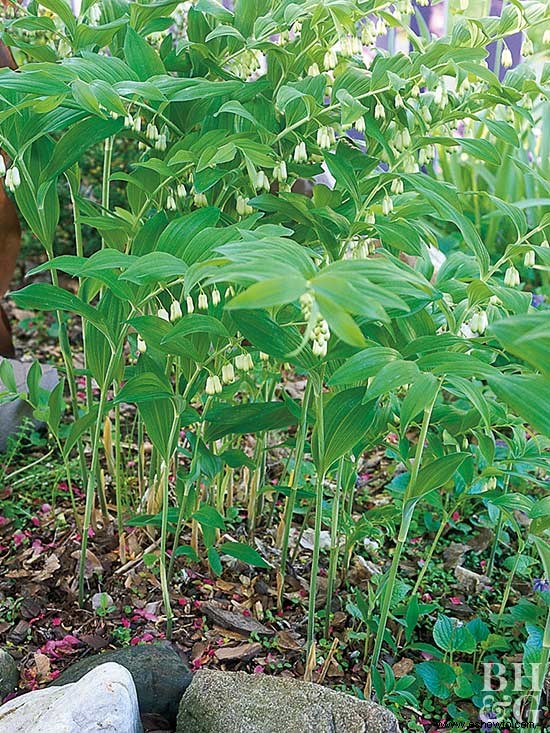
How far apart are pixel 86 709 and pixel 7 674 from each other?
15.1 inches

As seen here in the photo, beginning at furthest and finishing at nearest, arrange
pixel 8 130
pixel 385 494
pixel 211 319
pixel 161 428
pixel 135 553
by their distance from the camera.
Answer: pixel 385 494
pixel 135 553
pixel 161 428
pixel 8 130
pixel 211 319

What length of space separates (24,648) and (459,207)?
4.13 feet

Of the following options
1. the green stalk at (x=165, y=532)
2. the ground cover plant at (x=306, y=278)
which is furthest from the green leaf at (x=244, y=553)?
the green stalk at (x=165, y=532)

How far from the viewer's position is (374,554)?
202 centimetres

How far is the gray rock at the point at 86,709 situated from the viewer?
126 centimetres

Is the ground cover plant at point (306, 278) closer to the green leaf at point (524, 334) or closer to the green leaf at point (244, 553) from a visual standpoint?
the green leaf at point (244, 553)

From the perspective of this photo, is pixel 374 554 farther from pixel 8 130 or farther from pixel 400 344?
pixel 8 130

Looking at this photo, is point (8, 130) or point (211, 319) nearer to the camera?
point (211, 319)

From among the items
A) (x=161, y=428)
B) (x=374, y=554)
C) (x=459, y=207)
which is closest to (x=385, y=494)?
(x=374, y=554)

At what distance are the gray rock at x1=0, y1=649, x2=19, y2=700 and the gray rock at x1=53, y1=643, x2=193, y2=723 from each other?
0.38 feet

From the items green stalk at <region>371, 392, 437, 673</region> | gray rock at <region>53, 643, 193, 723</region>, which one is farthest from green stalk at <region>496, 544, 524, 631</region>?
gray rock at <region>53, 643, 193, 723</region>

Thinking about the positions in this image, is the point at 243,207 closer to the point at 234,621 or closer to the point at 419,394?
the point at 419,394

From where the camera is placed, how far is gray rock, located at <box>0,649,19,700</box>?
5.13 feet

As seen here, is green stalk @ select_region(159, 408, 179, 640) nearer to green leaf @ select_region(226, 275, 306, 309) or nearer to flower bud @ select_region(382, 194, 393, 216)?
flower bud @ select_region(382, 194, 393, 216)
